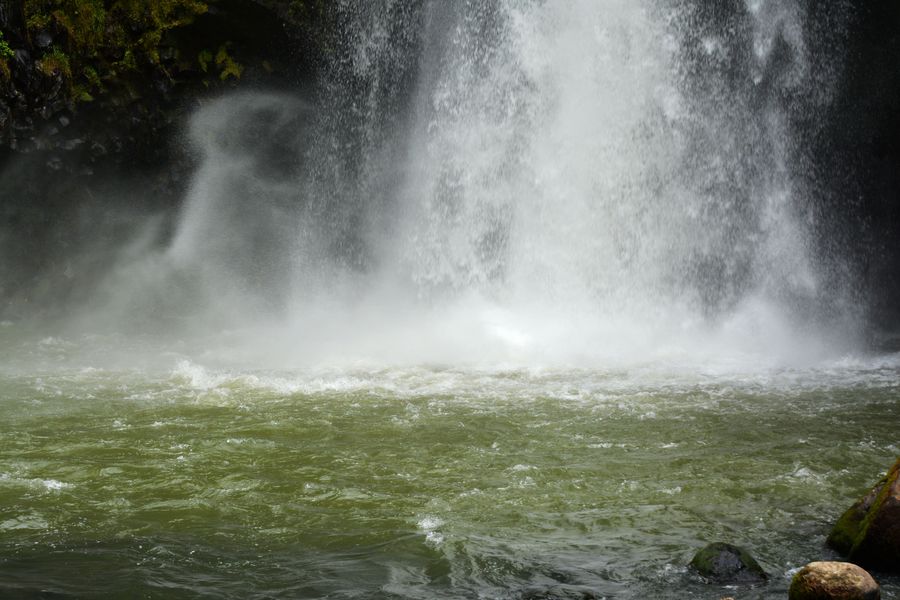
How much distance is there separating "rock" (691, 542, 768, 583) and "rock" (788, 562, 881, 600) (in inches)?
20.8

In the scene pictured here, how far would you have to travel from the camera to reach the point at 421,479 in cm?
743

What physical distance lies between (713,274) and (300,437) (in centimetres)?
1132

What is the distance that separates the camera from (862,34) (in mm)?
16422

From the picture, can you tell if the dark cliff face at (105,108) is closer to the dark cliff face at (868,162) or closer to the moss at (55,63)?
the moss at (55,63)

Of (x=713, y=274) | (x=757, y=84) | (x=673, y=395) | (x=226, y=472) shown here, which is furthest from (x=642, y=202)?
(x=226, y=472)

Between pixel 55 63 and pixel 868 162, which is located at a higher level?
pixel 55 63

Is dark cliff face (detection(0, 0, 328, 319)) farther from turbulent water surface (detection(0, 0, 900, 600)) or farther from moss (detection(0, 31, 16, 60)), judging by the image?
turbulent water surface (detection(0, 0, 900, 600))

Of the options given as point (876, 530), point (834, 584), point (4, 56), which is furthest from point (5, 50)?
point (834, 584)

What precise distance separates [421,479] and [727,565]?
294 cm

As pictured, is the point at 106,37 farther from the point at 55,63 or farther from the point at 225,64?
the point at 225,64

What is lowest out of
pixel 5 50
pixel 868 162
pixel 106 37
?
pixel 868 162

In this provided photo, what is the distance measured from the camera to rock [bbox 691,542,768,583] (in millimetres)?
5277

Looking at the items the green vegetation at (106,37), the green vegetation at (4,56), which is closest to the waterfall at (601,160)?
the green vegetation at (106,37)

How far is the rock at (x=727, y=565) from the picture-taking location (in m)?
5.28
